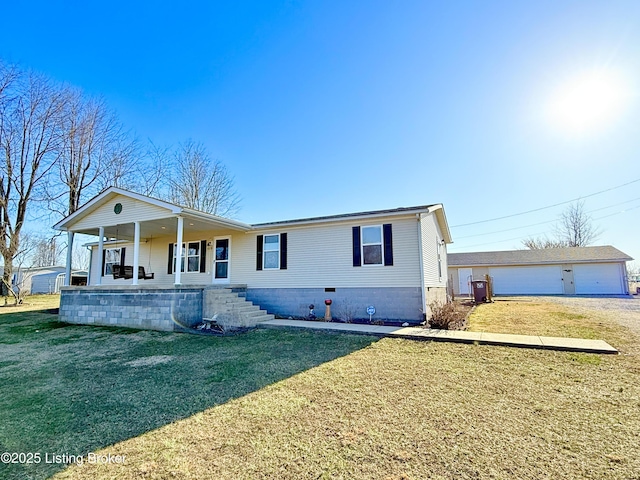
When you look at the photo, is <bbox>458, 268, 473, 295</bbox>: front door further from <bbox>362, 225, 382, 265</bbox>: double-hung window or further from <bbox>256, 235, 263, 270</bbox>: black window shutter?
<bbox>256, 235, 263, 270</bbox>: black window shutter

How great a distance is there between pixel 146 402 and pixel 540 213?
39.0m

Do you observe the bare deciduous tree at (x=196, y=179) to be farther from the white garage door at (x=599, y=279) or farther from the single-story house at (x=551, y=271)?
the white garage door at (x=599, y=279)

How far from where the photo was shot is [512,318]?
1016 centimetres

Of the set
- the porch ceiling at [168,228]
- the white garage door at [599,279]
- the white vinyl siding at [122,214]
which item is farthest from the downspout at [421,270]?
the white garage door at [599,279]

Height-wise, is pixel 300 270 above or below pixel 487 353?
above

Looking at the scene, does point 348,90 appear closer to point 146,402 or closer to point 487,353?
point 487,353

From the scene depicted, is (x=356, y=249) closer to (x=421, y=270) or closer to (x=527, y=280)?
(x=421, y=270)

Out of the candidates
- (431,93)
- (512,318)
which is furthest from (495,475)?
(431,93)

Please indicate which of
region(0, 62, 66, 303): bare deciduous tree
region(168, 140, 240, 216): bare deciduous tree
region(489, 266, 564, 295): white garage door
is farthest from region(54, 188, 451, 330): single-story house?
region(489, 266, 564, 295): white garage door

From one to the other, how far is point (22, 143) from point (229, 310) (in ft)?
64.5

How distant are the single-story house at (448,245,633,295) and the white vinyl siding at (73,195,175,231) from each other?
1886 centimetres

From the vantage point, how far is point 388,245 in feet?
30.8

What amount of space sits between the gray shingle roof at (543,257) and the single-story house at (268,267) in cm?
1598

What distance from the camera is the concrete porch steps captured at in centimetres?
900
